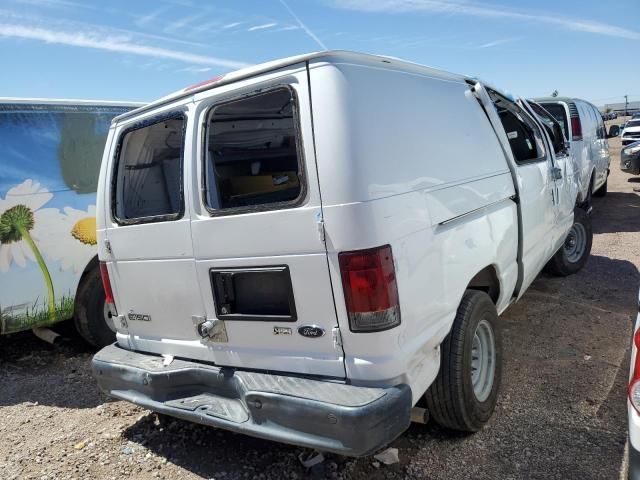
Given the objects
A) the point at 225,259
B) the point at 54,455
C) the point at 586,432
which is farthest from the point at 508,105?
the point at 54,455

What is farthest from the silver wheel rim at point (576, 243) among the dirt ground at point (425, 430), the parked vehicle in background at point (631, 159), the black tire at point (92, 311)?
the parked vehicle in background at point (631, 159)

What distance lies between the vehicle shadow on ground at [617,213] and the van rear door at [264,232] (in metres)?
7.22

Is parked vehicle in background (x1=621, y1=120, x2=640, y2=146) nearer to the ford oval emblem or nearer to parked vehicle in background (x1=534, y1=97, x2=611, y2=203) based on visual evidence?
parked vehicle in background (x1=534, y1=97, x2=611, y2=203)

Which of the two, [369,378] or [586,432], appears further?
[586,432]

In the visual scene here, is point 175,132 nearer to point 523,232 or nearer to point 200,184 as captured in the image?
point 200,184

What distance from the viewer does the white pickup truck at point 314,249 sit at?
2.24 meters

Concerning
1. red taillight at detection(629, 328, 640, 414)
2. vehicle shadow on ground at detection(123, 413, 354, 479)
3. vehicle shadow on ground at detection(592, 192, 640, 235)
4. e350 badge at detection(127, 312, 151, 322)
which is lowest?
vehicle shadow on ground at detection(592, 192, 640, 235)

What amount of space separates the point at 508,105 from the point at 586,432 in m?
2.55

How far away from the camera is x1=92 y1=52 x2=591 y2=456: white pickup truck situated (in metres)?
2.24

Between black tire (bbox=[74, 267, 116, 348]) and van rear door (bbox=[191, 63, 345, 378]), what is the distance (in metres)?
2.41

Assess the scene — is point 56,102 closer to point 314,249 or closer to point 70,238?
point 70,238

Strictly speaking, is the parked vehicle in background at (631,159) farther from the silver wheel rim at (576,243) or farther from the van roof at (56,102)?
the van roof at (56,102)

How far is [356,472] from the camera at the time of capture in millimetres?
2783

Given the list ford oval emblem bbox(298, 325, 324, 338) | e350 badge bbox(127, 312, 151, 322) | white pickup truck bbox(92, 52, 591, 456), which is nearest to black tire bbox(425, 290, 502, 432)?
white pickup truck bbox(92, 52, 591, 456)
